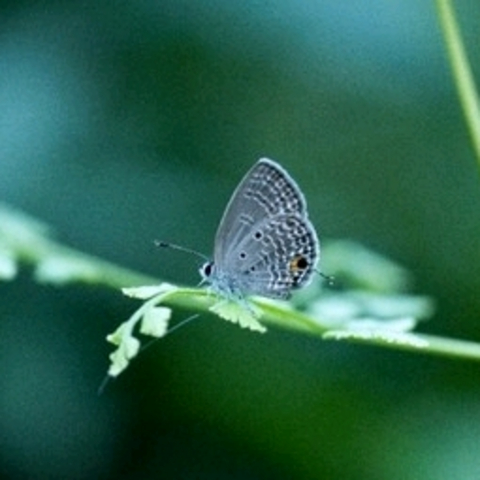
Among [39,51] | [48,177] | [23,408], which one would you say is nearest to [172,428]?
[23,408]

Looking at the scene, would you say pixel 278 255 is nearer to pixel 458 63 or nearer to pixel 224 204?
pixel 458 63

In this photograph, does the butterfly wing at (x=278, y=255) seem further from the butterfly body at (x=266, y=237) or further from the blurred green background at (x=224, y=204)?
the blurred green background at (x=224, y=204)

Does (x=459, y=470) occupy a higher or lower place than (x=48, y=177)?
lower

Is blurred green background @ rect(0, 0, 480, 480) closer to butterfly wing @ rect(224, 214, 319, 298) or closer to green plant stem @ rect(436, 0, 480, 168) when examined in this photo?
→ butterfly wing @ rect(224, 214, 319, 298)

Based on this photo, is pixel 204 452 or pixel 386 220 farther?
pixel 386 220

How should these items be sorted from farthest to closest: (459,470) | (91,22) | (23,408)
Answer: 1. (91,22)
2. (23,408)
3. (459,470)

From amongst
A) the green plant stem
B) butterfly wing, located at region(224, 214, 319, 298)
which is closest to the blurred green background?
butterfly wing, located at region(224, 214, 319, 298)

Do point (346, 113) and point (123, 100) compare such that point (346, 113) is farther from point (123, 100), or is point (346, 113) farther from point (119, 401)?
point (119, 401)

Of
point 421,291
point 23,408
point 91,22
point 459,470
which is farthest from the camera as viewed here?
point 91,22
